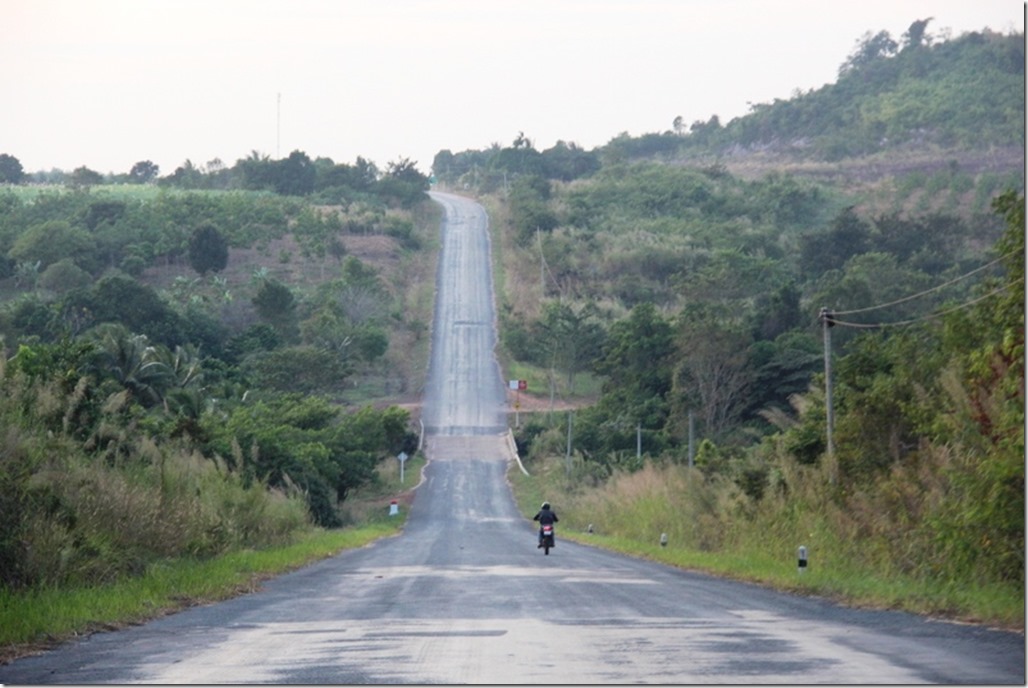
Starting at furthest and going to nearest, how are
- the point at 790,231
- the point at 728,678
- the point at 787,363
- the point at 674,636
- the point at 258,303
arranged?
the point at 790,231 < the point at 258,303 < the point at 787,363 < the point at 674,636 < the point at 728,678

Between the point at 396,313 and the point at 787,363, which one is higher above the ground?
the point at 396,313

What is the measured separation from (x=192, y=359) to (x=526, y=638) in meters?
47.7

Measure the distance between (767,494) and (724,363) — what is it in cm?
3119

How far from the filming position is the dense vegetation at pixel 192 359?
2048 cm

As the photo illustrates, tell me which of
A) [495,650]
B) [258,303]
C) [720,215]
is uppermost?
[720,215]

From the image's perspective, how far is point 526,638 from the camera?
13906mm

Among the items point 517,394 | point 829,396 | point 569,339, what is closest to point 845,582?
point 829,396

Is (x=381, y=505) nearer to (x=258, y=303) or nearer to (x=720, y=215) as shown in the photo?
(x=258, y=303)

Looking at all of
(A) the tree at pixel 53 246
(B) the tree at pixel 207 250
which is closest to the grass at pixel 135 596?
(A) the tree at pixel 53 246

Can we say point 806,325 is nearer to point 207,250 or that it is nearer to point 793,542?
point 793,542

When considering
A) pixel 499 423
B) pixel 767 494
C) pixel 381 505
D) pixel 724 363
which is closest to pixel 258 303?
pixel 499 423

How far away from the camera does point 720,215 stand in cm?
13175

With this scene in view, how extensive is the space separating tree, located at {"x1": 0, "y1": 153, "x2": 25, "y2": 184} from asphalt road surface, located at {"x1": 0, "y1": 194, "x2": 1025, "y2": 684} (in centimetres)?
13559

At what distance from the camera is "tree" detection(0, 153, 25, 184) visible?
15138cm
